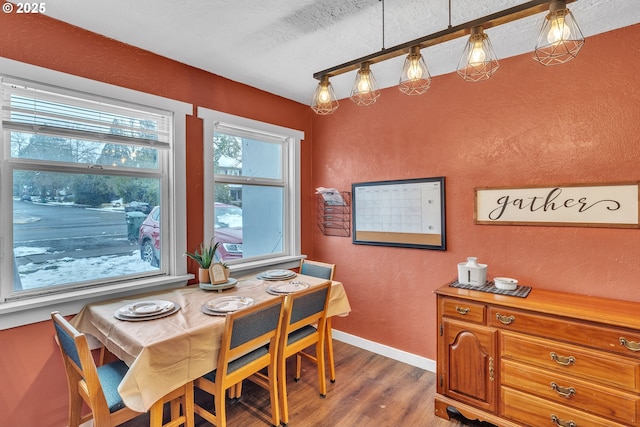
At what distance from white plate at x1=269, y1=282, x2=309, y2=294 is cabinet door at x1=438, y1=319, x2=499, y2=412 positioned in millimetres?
1012

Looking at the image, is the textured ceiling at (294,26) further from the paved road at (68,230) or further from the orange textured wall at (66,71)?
the paved road at (68,230)

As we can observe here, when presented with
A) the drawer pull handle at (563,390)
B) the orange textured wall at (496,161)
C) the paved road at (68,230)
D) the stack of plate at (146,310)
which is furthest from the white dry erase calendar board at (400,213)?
the paved road at (68,230)

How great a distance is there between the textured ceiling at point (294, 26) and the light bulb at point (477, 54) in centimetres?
56

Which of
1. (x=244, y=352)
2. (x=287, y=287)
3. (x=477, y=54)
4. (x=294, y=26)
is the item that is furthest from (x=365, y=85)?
(x=244, y=352)

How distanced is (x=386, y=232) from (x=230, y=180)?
1.51 metres

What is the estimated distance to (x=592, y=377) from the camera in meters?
1.64

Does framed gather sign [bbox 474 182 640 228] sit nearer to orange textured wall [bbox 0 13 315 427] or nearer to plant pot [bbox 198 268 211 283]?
plant pot [bbox 198 268 211 283]

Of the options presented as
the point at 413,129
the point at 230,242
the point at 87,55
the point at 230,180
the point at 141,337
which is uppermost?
the point at 87,55

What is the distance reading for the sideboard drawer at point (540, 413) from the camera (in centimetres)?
165

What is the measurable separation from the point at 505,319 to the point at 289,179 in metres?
2.26

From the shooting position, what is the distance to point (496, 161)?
2.35 metres

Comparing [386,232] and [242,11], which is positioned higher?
[242,11]

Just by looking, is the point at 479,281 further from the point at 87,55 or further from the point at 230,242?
the point at 87,55

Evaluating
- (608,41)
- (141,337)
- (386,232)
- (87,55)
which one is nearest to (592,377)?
(386,232)
